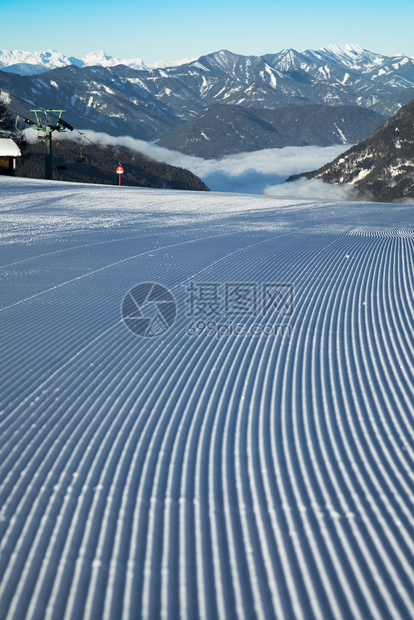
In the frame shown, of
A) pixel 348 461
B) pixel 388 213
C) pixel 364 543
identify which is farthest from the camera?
pixel 388 213

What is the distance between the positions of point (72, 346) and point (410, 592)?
388 centimetres

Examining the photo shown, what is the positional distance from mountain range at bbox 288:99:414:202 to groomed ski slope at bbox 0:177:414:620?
11009 centimetres

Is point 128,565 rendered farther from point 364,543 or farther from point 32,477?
point 364,543

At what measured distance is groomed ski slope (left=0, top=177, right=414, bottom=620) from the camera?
258cm

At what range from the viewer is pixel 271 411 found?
411 cm

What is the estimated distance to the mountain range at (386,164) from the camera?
110062mm

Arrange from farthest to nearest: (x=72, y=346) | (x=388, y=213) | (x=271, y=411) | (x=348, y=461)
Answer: (x=388, y=213) → (x=72, y=346) → (x=271, y=411) → (x=348, y=461)

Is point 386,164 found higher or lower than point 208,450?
higher

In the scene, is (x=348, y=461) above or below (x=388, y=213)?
below

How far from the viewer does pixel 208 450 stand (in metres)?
3.61

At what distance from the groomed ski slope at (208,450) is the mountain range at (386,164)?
361ft

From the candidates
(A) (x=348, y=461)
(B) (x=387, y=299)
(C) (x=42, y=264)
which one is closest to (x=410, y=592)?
(A) (x=348, y=461)

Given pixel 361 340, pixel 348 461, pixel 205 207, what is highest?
pixel 205 207

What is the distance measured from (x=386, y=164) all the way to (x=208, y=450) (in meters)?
123
